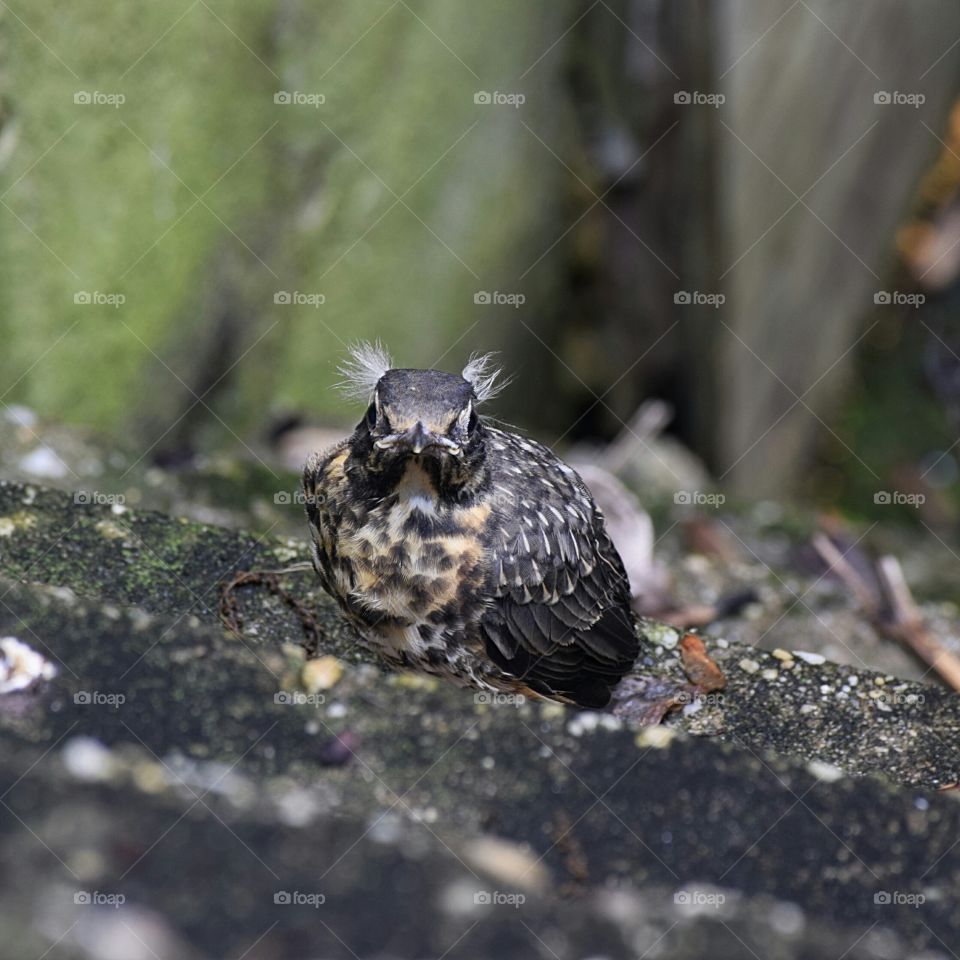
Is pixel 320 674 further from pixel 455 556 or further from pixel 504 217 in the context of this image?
pixel 504 217

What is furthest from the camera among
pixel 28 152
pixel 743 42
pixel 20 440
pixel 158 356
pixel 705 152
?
pixel 705 152

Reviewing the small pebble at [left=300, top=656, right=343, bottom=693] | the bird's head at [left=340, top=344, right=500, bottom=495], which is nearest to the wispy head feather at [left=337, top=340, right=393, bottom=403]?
the bird's head at [left=340, top=344, right=500, bottom=495]

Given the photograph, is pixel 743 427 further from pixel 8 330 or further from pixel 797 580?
pixel 8 330

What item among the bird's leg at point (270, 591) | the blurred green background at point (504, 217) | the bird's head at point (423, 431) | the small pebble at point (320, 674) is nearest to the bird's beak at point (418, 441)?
the bird's head at point (423, 431)

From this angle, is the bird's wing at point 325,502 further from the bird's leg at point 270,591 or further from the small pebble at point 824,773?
the small pebble at point 824,773

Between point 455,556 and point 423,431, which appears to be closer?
point 423,431

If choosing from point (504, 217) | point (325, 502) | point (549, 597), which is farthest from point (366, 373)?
point (504, 217)

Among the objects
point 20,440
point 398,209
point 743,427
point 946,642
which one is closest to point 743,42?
point 398,209
